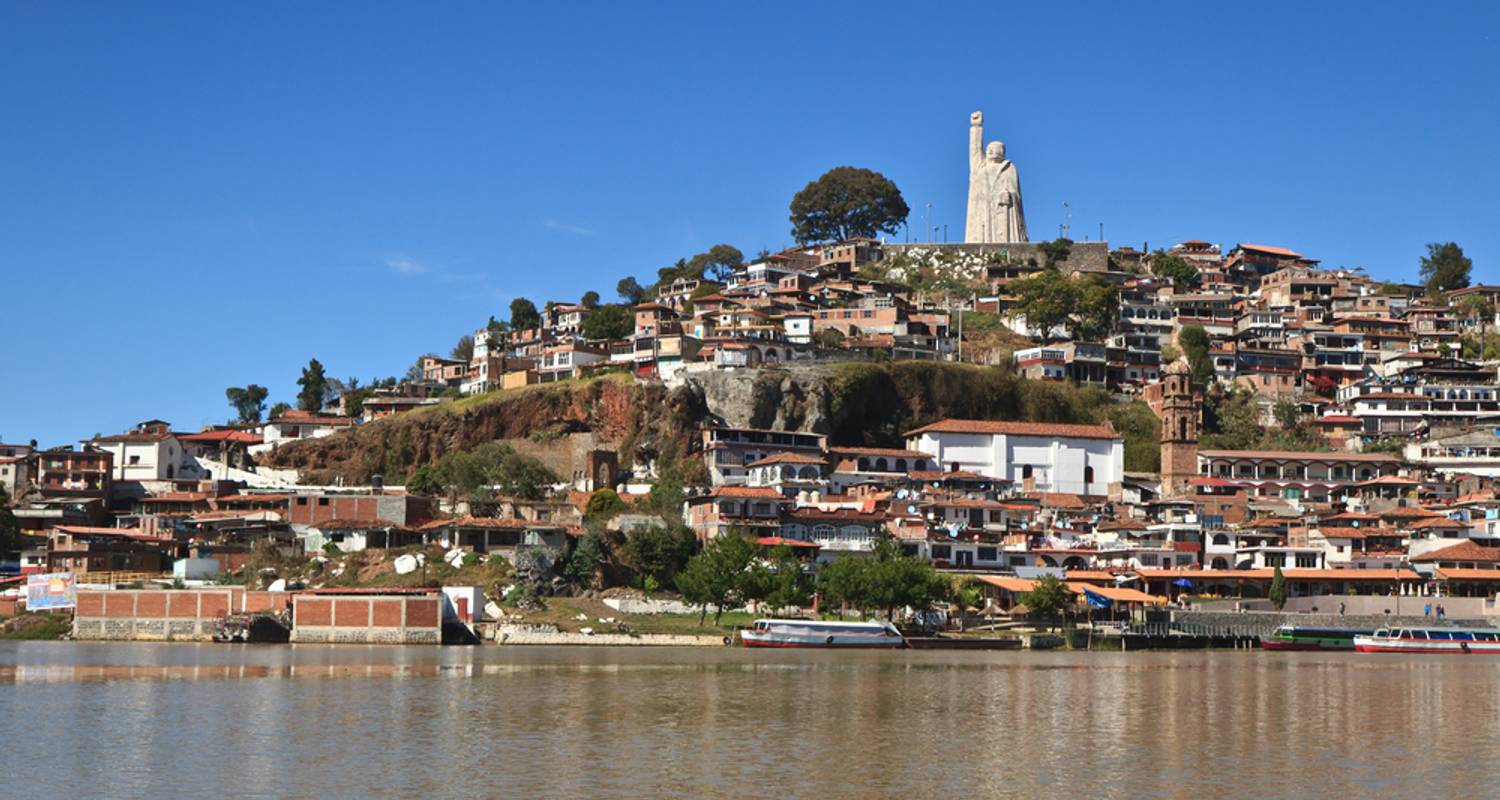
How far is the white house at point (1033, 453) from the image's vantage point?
10138 centimetres

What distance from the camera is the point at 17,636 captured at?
249 feet

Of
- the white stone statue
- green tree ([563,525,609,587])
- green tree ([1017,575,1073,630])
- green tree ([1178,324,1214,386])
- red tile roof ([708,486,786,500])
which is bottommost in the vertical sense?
green tree ([1017,575,1073,630])

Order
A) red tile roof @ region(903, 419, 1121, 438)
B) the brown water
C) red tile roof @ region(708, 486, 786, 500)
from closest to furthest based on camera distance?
the brown water, red tile roof @ region(708, 486, 786, 500), red tile roof @ region(903, 419, 1121, 438)

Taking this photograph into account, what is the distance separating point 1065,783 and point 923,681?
2281 centimetres

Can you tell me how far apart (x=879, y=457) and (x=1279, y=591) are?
83.7 ft

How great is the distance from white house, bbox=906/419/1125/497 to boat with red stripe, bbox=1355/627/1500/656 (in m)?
24.8

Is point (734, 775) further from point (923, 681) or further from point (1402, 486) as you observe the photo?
A: point (1402, 486)

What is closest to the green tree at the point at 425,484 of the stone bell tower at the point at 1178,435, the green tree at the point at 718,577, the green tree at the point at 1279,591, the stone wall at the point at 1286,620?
the green tree at the point at 718,577

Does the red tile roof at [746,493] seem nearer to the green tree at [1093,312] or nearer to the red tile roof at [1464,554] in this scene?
the red tile roof at [1464,554]

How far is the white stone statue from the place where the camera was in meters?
151

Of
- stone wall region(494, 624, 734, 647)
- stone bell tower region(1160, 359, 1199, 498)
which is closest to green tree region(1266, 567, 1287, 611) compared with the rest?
stone bell tower region(1160, 359, 1199, 498)

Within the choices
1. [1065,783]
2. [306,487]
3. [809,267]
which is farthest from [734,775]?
[809,267]

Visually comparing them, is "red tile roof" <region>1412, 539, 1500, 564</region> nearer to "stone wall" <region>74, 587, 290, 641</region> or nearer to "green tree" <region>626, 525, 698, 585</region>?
"green tree" <region>626, 525, 698, 585</region>

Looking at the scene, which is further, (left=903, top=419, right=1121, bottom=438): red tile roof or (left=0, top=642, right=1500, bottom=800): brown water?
(left=903, top=419, right=1121, bottom=438): red tile roof
